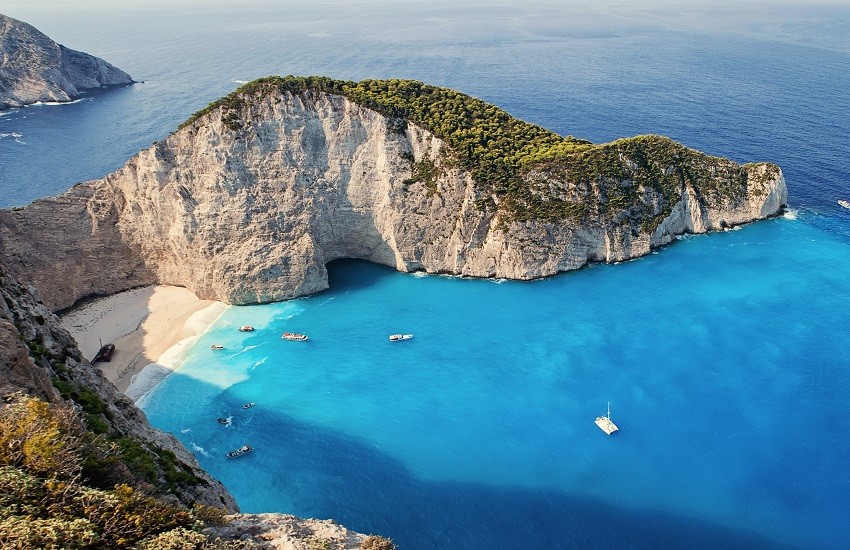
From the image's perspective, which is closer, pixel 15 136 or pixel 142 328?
pixel 142 328

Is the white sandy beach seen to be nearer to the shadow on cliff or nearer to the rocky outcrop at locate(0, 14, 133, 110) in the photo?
the shadow on cliff

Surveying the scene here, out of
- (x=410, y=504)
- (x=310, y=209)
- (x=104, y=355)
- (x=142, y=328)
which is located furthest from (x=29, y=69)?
(x=410, y=504)

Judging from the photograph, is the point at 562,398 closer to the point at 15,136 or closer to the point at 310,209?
the point at 310,209

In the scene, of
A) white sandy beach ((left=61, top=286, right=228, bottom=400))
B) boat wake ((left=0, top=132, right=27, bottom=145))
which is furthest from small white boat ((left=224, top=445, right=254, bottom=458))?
boat wake ((left=0, top=132, right=27, bottom=145))

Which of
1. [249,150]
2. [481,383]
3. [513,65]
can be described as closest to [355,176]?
[249,150]

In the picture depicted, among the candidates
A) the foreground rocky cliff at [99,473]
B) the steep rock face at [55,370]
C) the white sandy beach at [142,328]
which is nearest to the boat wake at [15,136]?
the white sandy beach at [142,328]

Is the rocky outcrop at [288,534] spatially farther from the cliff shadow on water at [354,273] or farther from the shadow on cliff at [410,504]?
the cliff shadow on water at [354,273]
